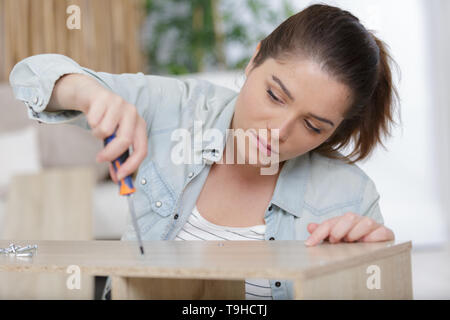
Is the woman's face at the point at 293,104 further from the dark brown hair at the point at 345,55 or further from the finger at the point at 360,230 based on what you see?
the finger at the point at 360,230

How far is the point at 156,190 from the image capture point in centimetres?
123

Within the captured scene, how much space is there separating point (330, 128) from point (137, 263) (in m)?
0.54

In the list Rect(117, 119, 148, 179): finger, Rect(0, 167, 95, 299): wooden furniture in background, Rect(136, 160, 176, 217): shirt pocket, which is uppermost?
Rect(117, 119, 148, 179): finger

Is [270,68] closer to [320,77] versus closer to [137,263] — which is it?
[320,77]

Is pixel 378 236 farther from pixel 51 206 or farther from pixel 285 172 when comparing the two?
pixel 51 206

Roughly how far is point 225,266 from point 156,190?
0.58 metres

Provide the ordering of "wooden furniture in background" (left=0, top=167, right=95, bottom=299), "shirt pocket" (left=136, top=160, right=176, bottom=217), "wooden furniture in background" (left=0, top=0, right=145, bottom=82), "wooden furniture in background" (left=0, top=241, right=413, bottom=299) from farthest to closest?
"wooden furniture in background" (left=0, top=0, right=145, bottom=82)
"wooden furniture in background" (left=0, top=167, right=95, bottom=299)
"shirt pocket" (left=136, top=160, right=176, bottom=217)
"wooden furniture in background" (left=0, top=241, right=413, bottom=299)

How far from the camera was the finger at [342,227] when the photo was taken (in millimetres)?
928

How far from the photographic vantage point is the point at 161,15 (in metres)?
4.69

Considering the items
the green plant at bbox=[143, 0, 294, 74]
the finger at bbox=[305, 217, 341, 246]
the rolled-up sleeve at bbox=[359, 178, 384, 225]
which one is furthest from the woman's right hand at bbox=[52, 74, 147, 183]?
the green plant at bbox=[143, 0, 294, 74]

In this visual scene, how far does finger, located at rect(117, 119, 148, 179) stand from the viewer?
30.1 inches

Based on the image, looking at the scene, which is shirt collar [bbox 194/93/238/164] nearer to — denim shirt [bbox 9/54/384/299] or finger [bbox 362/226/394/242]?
denim shirt [bbox 9/54/384/299]

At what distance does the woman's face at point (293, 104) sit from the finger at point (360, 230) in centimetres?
22

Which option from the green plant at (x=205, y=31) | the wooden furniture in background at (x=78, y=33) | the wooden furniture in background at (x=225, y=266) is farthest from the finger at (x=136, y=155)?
the green plant at (x=205, y=31)
